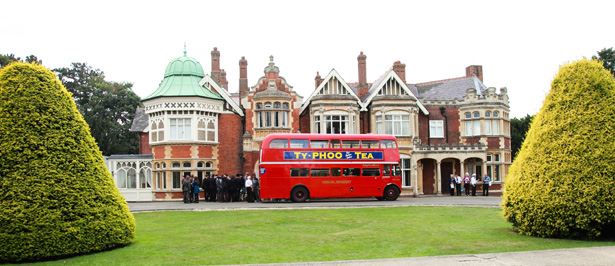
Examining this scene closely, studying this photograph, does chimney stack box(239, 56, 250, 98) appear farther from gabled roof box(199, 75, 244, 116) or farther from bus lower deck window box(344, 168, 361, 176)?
bus lower deck window box(344, 168, 361, 176)

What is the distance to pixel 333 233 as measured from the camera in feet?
48.4

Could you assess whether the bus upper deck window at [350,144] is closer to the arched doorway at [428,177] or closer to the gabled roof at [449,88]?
Result: the arched doorway at [428,177]

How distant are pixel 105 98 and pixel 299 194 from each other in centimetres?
3623

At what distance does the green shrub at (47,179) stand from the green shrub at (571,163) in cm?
1029

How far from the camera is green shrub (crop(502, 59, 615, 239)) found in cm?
1243

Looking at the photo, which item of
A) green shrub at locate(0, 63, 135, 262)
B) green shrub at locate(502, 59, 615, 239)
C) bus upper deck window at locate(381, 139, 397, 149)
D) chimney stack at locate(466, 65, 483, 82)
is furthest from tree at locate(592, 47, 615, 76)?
green shrub at locate(0, 63, 135, 262)

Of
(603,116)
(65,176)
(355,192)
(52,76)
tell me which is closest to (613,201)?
(603,116)

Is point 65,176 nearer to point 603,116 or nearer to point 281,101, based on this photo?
point 603,116

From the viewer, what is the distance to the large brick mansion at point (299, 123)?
33.2 metres

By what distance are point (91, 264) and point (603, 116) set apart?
12.5 metres

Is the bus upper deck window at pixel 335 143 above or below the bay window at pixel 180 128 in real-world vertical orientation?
below

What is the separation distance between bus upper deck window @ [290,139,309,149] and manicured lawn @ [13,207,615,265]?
8.52m

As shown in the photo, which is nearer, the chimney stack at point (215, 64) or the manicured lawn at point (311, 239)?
the manicured lawn at point (311, 239)

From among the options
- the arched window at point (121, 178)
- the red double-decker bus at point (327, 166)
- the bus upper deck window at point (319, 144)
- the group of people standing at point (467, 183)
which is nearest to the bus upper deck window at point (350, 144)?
the red double-decker bus at point (327, 166)
